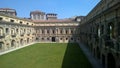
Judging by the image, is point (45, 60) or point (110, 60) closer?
point (110, 60)

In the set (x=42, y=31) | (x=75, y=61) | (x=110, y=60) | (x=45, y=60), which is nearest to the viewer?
(x=110, y=60)

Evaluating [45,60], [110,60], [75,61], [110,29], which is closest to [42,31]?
[45,60]

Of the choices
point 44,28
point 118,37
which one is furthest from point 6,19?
point 118,37

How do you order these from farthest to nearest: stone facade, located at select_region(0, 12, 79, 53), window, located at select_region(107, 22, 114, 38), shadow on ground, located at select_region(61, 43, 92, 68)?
stone facade, located at select_region(0, 12, 79, 53), shadow on ground, located at select_region(61, 43, 92, 68), window, located at select_region(107, 22, 114, 38)

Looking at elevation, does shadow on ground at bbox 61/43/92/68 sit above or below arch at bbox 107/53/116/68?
below

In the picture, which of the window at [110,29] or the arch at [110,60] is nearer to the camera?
the window at [110,29]

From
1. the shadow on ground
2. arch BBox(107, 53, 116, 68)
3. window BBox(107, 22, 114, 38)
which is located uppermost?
window BBox(107, 22, 114, 38)

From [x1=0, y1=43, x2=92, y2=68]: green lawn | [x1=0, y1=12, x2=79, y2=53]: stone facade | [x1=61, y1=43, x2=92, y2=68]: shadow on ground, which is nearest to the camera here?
[x1=61, y1=43, x2=92, y2=68]: shadow on ground

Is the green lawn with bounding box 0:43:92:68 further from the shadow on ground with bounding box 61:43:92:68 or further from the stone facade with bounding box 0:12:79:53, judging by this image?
the stone facade with bounding box 0:12:79:53

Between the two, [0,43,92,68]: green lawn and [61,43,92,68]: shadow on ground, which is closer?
[61,43,92,68]: shadow on ground

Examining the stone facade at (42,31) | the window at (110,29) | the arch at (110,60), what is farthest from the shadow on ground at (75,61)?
the stone facade at (42,31)

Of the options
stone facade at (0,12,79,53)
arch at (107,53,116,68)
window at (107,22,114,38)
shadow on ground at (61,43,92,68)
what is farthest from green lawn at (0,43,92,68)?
stone facade at (0,12,79,53)

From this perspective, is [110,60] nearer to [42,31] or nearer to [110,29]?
[110,29]

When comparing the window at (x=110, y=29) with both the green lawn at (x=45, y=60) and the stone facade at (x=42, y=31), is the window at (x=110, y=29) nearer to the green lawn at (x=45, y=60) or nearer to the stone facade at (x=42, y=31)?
the green lawn at (x=45, y=60)
